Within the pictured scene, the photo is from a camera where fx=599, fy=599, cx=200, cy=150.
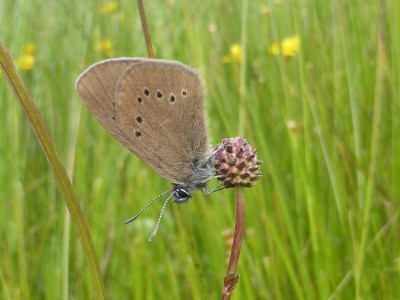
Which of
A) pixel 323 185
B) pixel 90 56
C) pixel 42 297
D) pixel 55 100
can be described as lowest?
pixel 42 297

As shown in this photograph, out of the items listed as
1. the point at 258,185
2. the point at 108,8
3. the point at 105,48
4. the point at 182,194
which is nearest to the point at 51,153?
the point at 182,194

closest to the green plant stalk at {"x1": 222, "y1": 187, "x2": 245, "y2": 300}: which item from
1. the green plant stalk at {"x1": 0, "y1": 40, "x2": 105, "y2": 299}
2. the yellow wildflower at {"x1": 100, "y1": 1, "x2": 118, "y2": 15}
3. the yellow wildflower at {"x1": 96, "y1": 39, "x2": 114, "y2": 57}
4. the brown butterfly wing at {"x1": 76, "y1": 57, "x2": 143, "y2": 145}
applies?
the green plant stalk at {"x1": 0, "y1": 40, "x2": 105, "y2": 299}

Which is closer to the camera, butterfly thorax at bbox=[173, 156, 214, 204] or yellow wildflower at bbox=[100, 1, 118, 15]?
butterfly thorax at bbox=[173, 156, 214, 204]

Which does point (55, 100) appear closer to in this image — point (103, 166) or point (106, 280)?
point (103, 166)

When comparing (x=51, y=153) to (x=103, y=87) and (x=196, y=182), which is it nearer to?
(x=103, y=87)

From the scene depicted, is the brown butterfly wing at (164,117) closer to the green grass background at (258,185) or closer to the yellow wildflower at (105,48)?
the green grass background at (258,185)

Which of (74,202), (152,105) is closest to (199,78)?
(152,105)

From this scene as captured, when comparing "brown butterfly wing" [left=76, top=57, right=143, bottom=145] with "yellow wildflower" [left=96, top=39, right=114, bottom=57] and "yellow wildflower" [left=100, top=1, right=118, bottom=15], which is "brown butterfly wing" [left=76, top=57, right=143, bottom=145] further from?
"yellow wildflower" [left=100, top=1, right=118, bottom=15]
